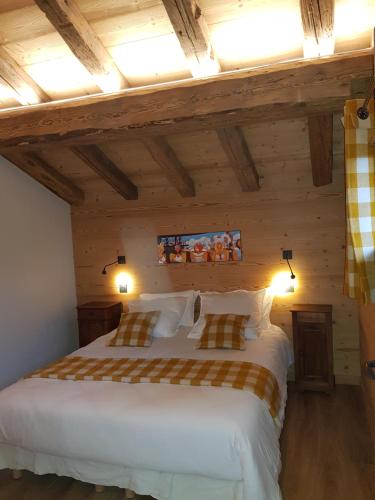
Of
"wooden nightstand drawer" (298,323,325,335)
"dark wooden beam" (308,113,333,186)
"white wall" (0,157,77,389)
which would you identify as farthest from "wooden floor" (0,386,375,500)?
"dark wooden beam" (308,113,333,186)

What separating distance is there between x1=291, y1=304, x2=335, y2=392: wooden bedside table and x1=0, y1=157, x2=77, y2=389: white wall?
2565mm

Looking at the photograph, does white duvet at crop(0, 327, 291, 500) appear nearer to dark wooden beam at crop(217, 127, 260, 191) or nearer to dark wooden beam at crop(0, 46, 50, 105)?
dark wooden beam at crop(217, 127, 260, 191)

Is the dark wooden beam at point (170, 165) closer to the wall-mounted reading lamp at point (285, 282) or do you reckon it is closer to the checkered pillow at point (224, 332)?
the wall-mounted reading lamp at point (285, 282)

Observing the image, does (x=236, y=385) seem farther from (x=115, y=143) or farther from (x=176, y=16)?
(x=115, y=143)

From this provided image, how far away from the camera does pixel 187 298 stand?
3984 mm

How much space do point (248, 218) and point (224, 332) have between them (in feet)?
4.18

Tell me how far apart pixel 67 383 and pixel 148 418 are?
0.79 meters

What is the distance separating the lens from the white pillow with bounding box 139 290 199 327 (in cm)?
387

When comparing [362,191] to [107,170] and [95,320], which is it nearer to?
[107,170]

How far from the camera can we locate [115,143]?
12.0ft

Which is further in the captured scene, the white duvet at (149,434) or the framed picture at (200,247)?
the framed picture at (200,247)

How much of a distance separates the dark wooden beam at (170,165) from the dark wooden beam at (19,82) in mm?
901

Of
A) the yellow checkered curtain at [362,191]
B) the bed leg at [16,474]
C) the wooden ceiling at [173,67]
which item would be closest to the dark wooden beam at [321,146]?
the wooden ceiling at [173,67]

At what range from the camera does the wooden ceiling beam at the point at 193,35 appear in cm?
212
